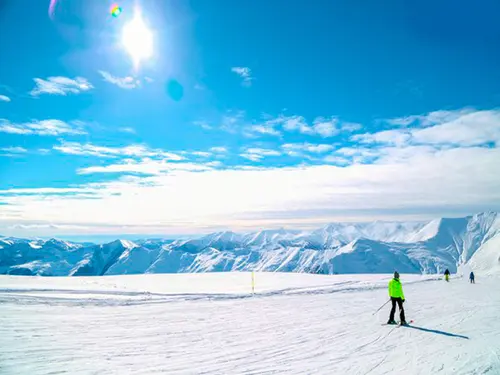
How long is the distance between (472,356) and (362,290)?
19205 mm

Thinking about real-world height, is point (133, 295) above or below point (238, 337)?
below

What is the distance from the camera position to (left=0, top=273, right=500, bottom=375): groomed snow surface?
349 inches

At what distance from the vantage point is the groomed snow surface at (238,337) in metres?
8.88

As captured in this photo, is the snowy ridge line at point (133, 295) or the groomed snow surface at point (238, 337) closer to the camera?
the groomed snow surface at point (238, 337)

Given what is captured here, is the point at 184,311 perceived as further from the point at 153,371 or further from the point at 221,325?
the point at 153,371

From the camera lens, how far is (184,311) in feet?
56.2

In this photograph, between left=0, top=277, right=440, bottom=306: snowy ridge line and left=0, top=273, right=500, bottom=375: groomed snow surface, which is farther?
left=0, top=277, right=440, bottom=306: snowy ridge line

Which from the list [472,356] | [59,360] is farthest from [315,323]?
[59,360]

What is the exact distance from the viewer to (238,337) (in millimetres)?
11859

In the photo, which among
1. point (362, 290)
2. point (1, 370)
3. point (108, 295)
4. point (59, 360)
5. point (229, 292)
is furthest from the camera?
point (362, 290)

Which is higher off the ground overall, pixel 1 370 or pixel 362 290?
pixel 1 370

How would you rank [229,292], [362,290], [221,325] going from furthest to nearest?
1. [362,290]
2. [229,292]
3. [221,325]

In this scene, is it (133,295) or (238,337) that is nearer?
(238,337)

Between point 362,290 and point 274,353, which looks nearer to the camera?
point 274,353
